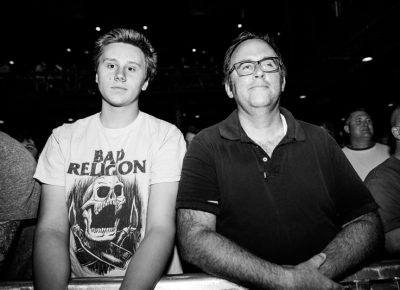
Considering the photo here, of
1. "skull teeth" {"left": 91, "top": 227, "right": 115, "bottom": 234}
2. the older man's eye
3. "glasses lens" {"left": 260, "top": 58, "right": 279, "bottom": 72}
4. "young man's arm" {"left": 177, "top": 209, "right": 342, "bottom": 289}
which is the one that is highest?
"glasses lens" {"left": 260, "top": 58, "right": 279, "bottom": 72}

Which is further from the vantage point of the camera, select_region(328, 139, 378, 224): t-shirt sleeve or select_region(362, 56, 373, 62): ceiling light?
select_region(362, 56, 373, 62): ceiling light

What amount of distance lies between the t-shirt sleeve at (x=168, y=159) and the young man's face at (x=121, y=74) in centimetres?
34

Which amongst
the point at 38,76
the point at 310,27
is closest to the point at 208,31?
the point at 310,27

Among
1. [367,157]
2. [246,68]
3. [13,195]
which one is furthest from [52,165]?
[367,157]

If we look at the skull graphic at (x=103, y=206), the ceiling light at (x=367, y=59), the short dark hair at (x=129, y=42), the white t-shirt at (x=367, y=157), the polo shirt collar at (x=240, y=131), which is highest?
the ceiling light at (x=367, y=59)

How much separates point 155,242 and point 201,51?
1978cm

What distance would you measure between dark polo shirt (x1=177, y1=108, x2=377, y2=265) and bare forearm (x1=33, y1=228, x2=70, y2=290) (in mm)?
627

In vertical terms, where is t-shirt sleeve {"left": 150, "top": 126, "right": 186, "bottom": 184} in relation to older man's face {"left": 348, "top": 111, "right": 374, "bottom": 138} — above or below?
below

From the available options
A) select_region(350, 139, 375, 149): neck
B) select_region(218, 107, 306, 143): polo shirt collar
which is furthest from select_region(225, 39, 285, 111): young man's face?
select_region(350, 139, 375, 149): neck

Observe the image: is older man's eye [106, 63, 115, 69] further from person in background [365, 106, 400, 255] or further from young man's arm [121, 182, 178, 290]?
person in background [365, 106, 400, 255]

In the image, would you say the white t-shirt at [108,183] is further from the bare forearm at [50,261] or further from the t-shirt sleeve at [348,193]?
the t-shirt sleeve at [348,193]

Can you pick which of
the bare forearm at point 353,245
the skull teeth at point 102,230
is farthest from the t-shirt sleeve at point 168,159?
the bare forearm at point 353,245

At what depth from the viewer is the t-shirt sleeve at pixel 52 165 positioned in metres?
1.56

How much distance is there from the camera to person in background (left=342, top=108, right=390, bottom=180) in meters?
3.75
